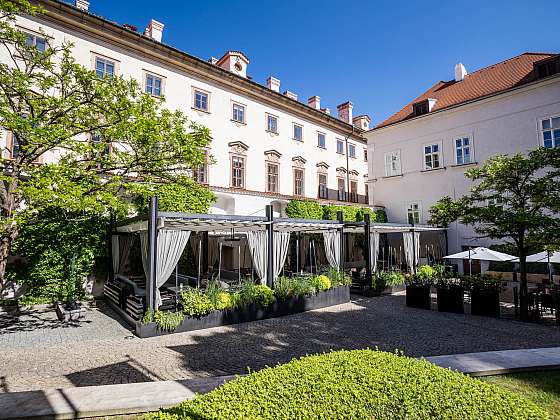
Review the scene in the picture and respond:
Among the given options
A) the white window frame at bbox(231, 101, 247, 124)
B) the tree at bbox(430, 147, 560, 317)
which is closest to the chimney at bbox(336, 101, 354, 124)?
the white window frame at bbox(231, 101, 247, 124)

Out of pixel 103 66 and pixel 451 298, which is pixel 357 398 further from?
pixel 103 66

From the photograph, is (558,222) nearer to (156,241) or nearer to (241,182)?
(156,241)

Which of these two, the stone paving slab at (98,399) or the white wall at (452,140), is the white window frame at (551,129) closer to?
the white wall at (452,140)

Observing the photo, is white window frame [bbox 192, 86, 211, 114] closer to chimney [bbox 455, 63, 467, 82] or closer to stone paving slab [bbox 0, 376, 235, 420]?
stone paving slab [bbox 0, 376, 235, 420]

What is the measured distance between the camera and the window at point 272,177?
24655 millimetres

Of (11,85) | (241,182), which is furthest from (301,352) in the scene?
(241,182)

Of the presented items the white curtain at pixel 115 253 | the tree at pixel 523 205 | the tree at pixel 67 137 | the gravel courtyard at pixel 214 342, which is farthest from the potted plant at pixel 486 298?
the white curtain at pixel 115 253

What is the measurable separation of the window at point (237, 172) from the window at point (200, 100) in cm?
376

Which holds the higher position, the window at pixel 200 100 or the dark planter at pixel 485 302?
the window at pixel 200 100

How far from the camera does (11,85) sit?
9.45 metres

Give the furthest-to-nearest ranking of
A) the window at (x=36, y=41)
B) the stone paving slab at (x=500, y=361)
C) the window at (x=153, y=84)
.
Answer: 1. the window at (x=153, y=84)
2. the window at (x=36, y=41)
3. the stone paving slab at (x=500, y=361)

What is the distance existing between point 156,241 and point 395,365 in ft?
25.3

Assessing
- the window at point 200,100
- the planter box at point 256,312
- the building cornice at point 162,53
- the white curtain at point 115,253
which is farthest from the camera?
the window at point 200,100

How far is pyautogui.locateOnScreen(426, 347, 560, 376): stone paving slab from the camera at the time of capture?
624cm
